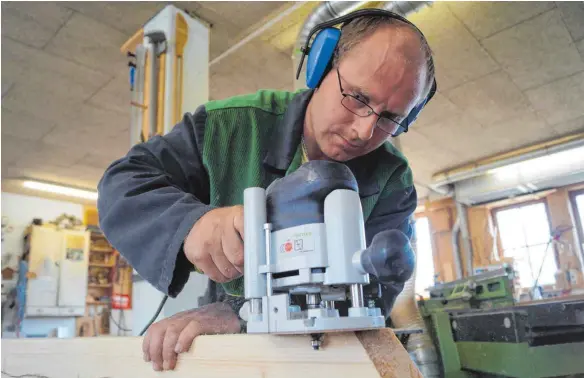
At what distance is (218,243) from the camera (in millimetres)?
677

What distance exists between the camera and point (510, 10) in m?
3.24

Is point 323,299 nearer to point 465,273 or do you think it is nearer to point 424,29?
point 424,29

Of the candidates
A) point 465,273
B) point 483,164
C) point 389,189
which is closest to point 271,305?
point 389,189

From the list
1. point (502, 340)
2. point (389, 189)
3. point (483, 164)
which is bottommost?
point (502, 340)

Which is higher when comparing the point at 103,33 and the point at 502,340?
the point at 103,33

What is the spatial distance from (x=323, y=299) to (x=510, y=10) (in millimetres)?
3355

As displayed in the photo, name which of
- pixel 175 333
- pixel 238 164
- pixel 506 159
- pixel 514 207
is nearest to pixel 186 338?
pixel 175 333

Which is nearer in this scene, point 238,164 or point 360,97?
point 360,97

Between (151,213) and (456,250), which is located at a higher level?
(456,250)

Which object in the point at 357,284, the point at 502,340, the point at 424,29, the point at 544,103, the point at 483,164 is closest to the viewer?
the point at 357,284

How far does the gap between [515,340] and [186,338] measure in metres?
1.28

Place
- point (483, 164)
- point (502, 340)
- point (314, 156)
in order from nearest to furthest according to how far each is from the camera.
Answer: point (314, 156), point (502, 340), point (483, 164)

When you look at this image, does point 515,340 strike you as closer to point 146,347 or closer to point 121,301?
point 146,347

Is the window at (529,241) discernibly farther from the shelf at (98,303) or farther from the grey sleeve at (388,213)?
the shelf at (98,303)
